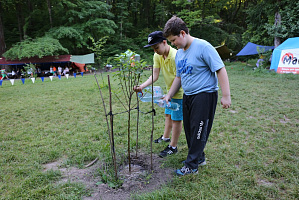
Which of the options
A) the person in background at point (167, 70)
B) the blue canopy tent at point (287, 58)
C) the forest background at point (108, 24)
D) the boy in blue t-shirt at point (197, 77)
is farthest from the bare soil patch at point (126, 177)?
the forest background at point (108, 24)

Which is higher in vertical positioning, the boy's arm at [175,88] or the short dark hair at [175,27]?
the short dark hair at [175,27]

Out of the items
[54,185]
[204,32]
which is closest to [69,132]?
[54,185]

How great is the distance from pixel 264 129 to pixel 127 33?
28.6 m

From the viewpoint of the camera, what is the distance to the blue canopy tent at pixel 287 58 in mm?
11555

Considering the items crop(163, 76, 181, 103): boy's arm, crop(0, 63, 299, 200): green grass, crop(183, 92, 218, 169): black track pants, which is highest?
crop(163, 76, 181, 103): boy's arm

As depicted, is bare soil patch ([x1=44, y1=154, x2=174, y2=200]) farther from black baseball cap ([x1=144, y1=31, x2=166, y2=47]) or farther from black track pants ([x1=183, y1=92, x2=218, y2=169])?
black baseball cap ([x1=144, y1=31, x2=166, y2=47])

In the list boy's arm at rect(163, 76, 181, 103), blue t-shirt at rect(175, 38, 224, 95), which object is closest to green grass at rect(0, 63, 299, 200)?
boy's arm at rect(163, 76, 181, 103)

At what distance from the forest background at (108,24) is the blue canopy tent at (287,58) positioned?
2.16m

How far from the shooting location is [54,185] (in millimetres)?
2156

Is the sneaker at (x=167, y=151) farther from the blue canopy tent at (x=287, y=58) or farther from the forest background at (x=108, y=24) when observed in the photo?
the forest background at (x=108, y=24)

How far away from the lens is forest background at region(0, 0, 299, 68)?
15.2 meters

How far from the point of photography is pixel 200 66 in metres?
2.01

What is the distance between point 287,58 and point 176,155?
13.2 meters

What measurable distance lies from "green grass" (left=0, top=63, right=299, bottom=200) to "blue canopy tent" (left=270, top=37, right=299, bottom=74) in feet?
26.7
